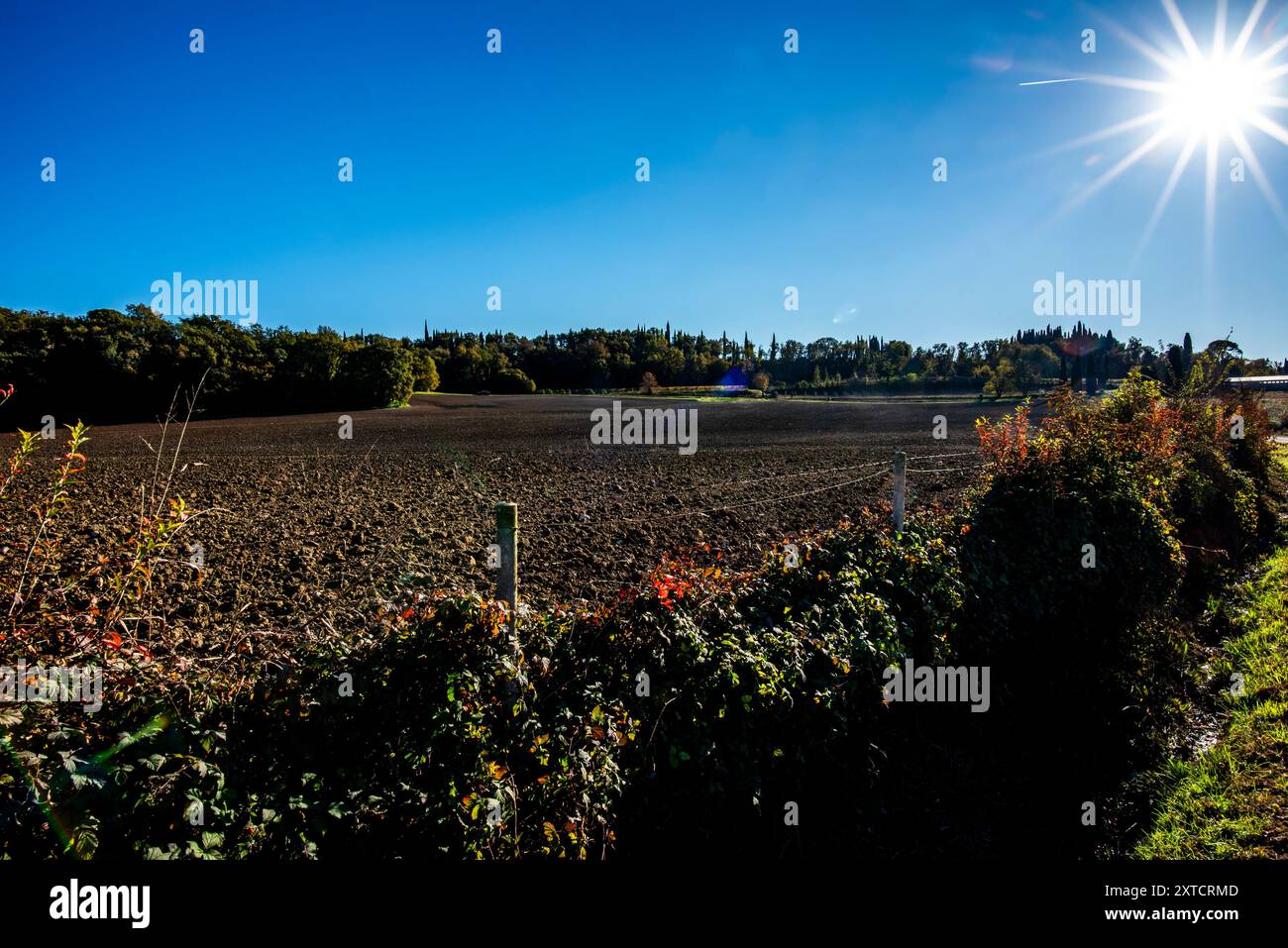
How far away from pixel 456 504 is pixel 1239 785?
12.6 metres

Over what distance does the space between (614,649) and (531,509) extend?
31.5 feet

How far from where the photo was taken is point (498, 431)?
32.5 metres

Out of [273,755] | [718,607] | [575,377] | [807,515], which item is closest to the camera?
[273,755]

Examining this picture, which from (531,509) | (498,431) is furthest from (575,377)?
(531,509)

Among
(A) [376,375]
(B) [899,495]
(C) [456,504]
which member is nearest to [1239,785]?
(B) [899,495]

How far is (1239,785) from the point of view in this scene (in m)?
4.20

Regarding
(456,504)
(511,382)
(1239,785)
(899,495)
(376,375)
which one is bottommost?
(1239,785)

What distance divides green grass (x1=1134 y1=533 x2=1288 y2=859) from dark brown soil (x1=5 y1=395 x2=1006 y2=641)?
467 centimetres

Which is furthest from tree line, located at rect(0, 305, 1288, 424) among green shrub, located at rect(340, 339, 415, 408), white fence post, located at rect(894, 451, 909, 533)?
white fence post, located at rect(894, 451, 909, 533)

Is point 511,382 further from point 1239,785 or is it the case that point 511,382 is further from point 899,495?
point 1239,785

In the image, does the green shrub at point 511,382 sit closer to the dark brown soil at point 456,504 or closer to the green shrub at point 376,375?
the green shrub at point 376,375

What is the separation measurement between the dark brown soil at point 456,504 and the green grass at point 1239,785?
467cm

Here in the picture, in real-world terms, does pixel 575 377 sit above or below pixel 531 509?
above
